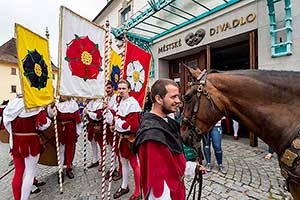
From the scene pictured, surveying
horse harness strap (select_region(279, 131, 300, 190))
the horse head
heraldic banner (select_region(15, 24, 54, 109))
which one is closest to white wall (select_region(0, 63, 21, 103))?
heraldic banner (select_region(15, 24, 54, 109))

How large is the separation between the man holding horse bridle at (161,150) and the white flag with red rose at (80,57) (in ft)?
6.82

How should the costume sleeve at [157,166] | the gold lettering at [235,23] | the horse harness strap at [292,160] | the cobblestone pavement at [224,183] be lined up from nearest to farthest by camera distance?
the costume sleeve at [157,166], the horse harness strap at [292,160], the cobblestone pavement at [224,183], the gold lettering at [235,23]

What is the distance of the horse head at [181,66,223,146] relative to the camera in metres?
1.89

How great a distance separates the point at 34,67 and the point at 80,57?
0.73 meters

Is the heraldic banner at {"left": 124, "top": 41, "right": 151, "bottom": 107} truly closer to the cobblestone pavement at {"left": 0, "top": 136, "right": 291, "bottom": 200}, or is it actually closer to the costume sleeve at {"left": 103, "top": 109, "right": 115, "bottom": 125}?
the costume sleeve at {"left": 103, "top": 109, "right": 115, "bottom": 125}

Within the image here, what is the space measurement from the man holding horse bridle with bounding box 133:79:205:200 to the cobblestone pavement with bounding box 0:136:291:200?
7.27 feet

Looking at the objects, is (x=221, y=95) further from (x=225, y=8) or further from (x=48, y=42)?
(x=225, y=8)

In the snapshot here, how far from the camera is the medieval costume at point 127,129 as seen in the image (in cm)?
314

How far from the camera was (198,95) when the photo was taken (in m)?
1.91

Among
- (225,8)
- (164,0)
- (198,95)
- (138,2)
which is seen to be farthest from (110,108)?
(138,2)

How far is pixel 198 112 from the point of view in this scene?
1.94 meters

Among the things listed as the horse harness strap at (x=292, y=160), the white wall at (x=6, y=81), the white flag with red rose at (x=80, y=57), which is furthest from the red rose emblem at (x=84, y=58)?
the white wall at (x=6, y=81)

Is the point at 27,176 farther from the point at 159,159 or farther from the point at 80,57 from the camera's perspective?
the point at 159,159

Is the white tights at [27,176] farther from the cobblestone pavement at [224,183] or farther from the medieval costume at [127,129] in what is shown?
the medieval costume at [127,129]
